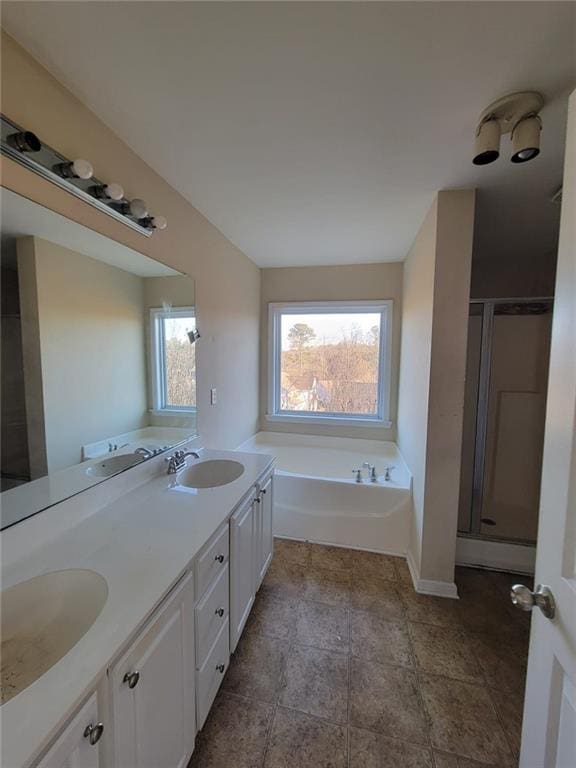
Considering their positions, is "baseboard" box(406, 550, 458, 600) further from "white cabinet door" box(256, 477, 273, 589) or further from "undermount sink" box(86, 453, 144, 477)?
"undermount sink" box(86, 453, 144, 477)

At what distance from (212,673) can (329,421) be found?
2.45 metres

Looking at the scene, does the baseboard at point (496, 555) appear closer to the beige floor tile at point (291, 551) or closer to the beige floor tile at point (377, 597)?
the beige floor tile at point (377, 597)

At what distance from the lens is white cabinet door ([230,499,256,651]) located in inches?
54.5

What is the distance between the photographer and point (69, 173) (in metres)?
1.12

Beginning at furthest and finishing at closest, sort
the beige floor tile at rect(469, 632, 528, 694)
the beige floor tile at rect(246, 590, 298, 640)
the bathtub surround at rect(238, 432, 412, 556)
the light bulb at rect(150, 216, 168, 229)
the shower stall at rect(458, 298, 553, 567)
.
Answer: the bathtub surround at rect(238, 432, 412, 556)
the shower stall at rect(458, 298, 553, 567)
the beige floor tile at rect(246, 590, 298, 640)
the light bulb at rect(150, 216, 168, 229)
the beige floor tile at rect(469, 632, 528, 694)

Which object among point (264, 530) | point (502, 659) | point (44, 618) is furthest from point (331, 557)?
point (44, 618)

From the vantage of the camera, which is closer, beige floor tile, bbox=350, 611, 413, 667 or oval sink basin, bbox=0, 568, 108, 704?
oval sink basin, bbox=0, 568, 108, 704

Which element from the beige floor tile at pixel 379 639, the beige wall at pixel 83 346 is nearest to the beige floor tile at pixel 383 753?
the beige floor tile at pixel 379 639

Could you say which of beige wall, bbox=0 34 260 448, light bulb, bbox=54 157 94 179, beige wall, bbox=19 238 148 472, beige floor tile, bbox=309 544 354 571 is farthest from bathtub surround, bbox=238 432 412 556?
light bulb, bbox=54 157 94 179

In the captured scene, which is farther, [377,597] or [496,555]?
[496,555]

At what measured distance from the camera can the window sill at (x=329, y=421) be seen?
10.9ft

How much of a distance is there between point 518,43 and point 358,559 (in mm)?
2739

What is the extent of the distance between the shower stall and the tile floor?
43cm

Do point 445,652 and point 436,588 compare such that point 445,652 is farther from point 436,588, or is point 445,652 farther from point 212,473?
point 212,473
